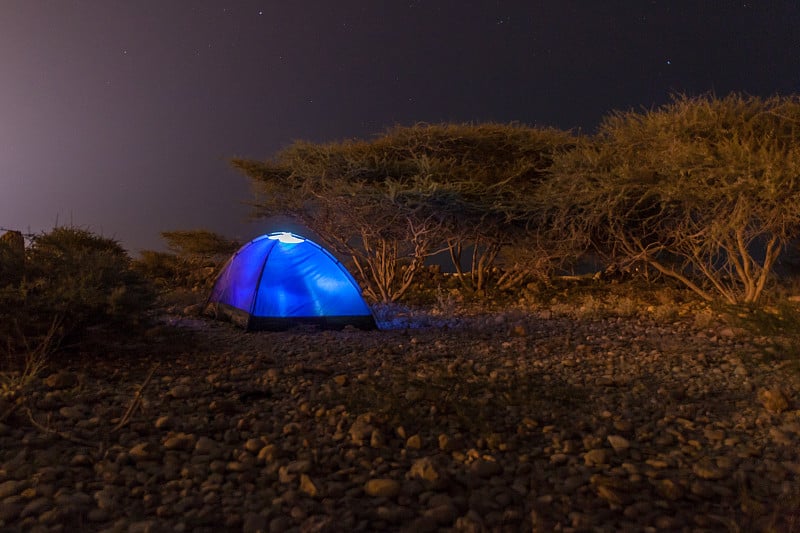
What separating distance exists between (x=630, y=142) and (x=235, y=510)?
9390 mm

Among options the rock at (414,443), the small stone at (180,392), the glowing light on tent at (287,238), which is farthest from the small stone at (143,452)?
the glowing light on tent at (287,238)

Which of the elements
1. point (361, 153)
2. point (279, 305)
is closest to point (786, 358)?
point (279, 305)

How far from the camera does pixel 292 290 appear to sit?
8117mm

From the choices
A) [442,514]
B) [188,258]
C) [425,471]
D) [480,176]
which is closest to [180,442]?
[425,471]

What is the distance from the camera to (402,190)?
32.6 feet

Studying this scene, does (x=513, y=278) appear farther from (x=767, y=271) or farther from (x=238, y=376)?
(x=238, y=376)

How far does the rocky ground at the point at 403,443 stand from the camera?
267 centimetres

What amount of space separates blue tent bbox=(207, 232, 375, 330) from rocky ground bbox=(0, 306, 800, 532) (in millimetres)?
1940

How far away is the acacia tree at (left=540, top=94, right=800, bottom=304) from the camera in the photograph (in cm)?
851

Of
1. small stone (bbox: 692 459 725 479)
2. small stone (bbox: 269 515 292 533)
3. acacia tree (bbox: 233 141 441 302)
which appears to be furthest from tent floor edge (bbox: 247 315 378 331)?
small stone (bbox: 269 515 292 533)

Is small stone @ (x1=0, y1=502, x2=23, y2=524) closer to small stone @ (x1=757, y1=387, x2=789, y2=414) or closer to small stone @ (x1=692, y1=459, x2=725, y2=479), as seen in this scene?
small stone @ (x1=692, y1=459, x2=725, y2=479)

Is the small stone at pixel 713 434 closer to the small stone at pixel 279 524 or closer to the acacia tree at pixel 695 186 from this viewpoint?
the small stone at pixel 279 524

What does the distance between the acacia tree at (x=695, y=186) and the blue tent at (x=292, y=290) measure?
4.22m

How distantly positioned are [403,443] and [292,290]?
4867mm
